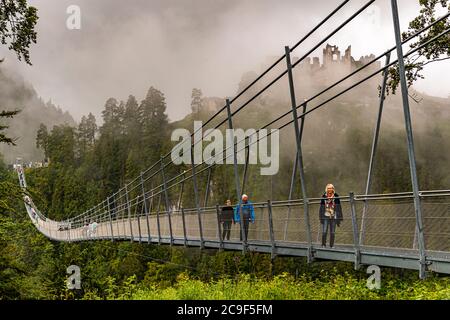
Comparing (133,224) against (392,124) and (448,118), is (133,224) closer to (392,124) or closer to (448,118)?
(448,118)

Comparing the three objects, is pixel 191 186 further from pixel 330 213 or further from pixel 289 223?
pixel 330 213

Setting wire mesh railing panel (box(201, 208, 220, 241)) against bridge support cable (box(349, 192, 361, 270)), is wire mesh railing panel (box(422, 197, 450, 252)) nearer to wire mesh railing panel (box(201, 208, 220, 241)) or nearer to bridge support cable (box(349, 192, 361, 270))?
bridge support cable (box(349, 192, 361, 270))

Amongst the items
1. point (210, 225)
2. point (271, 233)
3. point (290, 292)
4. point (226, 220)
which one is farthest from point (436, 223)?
point (290, 292)

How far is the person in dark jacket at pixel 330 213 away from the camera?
10055 millimetres

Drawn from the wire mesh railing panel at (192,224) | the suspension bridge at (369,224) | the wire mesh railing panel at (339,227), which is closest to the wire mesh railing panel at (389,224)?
the suspension bridge at (369,224)

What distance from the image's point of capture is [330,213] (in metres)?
10.2

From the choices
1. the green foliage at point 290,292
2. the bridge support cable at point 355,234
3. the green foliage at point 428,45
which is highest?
the green foliage at point 428,45

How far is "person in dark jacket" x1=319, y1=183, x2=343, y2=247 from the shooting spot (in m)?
10.1

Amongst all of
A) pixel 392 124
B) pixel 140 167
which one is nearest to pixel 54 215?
pixel 140 167

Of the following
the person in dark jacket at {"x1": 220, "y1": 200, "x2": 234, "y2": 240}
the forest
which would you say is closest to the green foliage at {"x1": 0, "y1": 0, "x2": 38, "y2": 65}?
the forest

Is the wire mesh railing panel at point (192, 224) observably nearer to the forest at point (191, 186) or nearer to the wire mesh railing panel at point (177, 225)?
the wire mesh railing panel at point (177, 225)

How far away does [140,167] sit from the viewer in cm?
10538
